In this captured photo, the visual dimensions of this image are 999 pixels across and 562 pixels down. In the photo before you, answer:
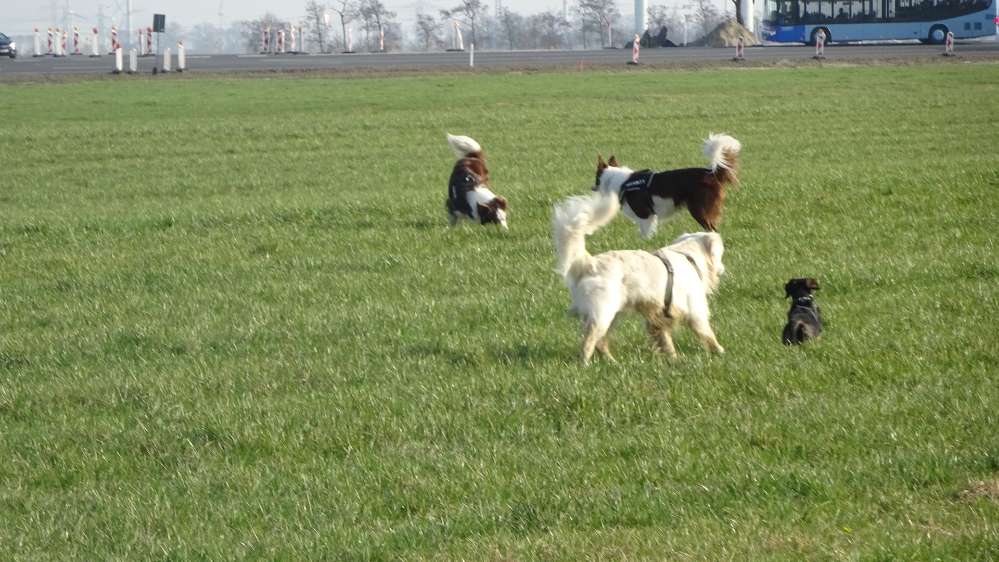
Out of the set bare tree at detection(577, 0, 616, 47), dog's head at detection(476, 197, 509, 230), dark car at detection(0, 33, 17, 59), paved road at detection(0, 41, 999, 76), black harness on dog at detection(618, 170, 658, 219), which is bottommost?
dog's head at detection(476, 197, 509, 230)

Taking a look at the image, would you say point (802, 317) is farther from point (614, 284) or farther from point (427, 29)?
point (427, 29)

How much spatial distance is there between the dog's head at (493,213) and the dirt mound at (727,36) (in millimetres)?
61244

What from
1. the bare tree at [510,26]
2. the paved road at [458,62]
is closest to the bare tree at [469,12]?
the bare tree at [510,26]

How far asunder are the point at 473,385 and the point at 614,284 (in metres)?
1.02

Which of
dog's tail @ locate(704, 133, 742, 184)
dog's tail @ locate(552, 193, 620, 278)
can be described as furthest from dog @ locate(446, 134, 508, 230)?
dog's tail @ locate(552, 193, 620, 278)

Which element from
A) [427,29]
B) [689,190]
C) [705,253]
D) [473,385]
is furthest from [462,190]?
[427,29]

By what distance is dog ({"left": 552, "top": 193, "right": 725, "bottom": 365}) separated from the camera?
24.8 ft

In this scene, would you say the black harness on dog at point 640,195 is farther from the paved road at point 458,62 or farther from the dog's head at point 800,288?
the paved road at point 458,62

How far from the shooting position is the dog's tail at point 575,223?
7.58 m

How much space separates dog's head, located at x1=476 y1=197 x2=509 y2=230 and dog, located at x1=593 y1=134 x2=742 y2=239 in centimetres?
122

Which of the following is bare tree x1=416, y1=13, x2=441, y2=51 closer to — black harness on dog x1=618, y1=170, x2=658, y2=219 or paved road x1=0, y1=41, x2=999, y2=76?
paved road x1=0, y1=41, x2=999, y2=76

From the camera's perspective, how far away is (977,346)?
7.65m

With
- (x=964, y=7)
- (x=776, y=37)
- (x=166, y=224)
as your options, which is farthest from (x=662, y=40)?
(x=166, y=224)

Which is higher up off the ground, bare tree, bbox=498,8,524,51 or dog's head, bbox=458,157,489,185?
bare tree, bbox=498,8,524,51
